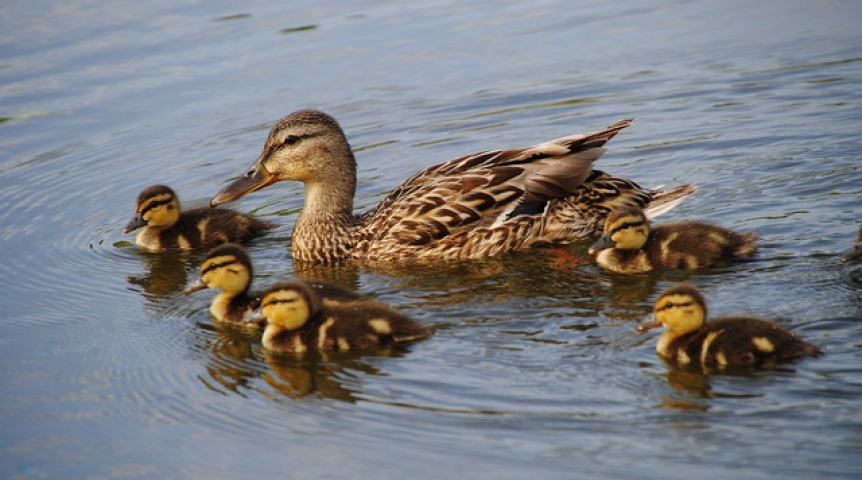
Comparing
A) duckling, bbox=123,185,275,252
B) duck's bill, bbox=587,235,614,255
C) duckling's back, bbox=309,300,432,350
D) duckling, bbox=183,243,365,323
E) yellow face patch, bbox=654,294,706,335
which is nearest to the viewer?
yellow face patch, bbox=654,294,706,335

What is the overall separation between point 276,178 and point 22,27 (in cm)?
528

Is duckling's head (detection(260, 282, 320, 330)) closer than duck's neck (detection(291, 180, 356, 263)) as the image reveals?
Yes

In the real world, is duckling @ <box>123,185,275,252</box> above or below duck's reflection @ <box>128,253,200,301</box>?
above

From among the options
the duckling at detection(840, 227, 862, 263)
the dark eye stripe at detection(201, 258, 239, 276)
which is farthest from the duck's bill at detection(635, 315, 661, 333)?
the dark eye stripe at detection(201, 258, 239, 276)

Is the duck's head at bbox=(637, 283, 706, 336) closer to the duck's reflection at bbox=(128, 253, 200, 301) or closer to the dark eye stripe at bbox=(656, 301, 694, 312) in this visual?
the dark eye stripe at bbox=(656, 301, 694, 312)

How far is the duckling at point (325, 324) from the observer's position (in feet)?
20.7

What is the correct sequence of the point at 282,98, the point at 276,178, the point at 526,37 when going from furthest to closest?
1. the point at 526,37
2. the point at 282,98
3. the point at 276,178

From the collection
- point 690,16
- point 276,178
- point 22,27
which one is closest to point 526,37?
point 690,16

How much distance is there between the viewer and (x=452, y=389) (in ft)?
18.7

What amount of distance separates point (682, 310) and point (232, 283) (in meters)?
2.47

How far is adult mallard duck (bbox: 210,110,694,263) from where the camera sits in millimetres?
7836

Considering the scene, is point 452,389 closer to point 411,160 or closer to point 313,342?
point 313,342

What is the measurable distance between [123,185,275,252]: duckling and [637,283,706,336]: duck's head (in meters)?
3.45

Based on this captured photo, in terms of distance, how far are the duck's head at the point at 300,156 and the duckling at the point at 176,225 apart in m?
0.27
